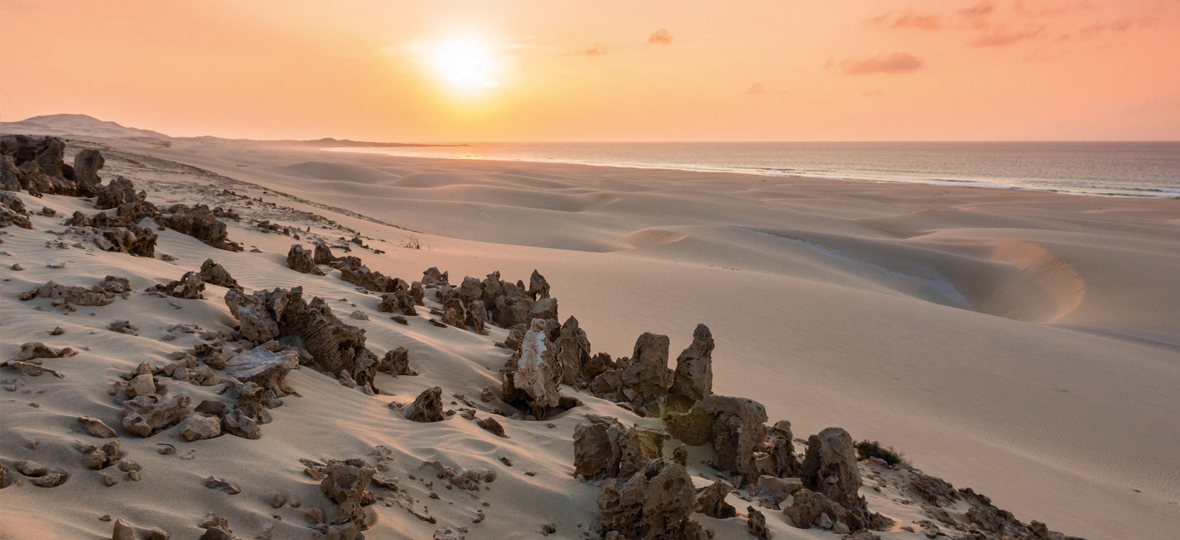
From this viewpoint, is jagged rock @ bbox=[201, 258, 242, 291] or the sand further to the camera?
jagged rock @ bbox=[201, 258, 242, 291]

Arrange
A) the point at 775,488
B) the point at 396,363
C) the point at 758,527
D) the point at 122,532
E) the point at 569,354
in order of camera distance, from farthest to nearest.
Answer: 1. the point at 569,354
2. the point at 396,363
3. the point at 775,488
4. the point at 758,527
5. the point at 122,532

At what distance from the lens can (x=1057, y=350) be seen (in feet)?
34.4

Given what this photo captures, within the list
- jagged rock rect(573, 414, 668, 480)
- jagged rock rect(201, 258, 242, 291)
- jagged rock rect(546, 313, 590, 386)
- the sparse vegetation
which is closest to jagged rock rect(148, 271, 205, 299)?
jagged rock rect(201, 258, 242, 291)

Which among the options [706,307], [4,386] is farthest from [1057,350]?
[4,386]

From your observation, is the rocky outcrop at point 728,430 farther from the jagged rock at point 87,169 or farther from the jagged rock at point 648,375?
the jagged rock at point 87,169

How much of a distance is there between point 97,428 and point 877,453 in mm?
5840

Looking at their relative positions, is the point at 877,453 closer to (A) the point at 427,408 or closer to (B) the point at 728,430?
(B) the point at 728,430

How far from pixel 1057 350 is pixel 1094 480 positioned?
4.92 meters

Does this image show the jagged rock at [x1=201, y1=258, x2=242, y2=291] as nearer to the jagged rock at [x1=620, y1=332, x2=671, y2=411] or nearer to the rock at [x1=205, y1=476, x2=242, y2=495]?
the rock at [x1=205, y1=476, x2=242, y2=495]

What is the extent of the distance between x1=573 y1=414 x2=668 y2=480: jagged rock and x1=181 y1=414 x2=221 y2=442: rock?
2.03 m

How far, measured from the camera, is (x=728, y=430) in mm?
4781

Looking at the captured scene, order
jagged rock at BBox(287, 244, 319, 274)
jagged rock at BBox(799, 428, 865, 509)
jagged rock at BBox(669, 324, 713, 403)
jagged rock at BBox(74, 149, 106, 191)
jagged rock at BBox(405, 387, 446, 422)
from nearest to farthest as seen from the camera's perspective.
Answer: jagged rock at BBox(405, 387, 446, 422) < jagged rock at BBox(799, 428, 865, 509) < jagged rock at BBox(669, 324, 713, 403) < jagged rock at BBox(287, 244, 319, 274) < jagged rock at BBox(74, 149, 106, 191)

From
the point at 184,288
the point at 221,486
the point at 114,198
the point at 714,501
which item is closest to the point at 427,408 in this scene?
the point at 221,486

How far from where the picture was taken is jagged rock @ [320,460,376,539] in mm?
2885
